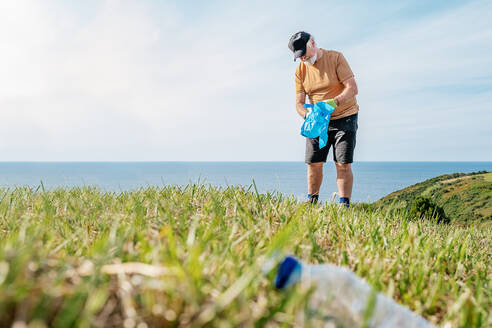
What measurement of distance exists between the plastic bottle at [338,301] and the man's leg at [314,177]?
4342mm

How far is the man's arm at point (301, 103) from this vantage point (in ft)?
18.4

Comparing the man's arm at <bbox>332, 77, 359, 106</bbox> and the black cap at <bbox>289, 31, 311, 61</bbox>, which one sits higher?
the black cap at <bbox>289, 31, 311, 61</bbox>

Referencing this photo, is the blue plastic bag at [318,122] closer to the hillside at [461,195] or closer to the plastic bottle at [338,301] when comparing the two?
the plastic bottle at [338,301]

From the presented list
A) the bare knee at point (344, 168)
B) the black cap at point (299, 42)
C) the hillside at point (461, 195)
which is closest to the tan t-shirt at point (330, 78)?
the black cap at point (299, 42)

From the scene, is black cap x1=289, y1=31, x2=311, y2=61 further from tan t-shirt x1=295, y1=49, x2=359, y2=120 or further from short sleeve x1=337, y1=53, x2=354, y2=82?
short sleeve x1=337, y1=53, x2=354, y2=82

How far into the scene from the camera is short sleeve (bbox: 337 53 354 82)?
520 centimetres

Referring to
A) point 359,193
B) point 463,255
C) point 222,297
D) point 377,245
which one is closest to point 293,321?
point 222,297

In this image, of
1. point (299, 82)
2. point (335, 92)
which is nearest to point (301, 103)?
point (299, 82)

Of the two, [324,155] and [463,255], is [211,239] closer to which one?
[463,255]

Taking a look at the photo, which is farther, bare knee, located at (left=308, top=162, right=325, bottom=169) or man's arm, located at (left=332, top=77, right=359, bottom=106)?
bare knee, located at (left=308, top=162, right=325, bottom=169)

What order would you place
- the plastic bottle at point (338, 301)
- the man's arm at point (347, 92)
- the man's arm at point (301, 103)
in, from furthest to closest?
1. the man's arm at point (301, 103)
2. the man's arm at point (347, 92)
3. the plastic bottle at point (338, 301)

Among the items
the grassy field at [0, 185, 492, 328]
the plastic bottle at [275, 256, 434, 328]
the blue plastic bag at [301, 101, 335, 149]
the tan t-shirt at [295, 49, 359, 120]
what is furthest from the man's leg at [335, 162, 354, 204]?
the plastic bottle at [275, 256, 434, 328]

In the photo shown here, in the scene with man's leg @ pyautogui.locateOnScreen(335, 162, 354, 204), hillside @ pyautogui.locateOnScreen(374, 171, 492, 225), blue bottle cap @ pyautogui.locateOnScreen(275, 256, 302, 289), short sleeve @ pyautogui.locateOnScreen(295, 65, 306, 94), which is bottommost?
hillside @ pyautogui.locateOnScreen(374, 171, 492, 225)

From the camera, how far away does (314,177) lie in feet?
18.9
